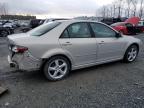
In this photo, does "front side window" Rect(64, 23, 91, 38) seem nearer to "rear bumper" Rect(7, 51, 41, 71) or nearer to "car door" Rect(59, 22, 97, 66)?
"car door" Rect(59, 22, 97, 66)

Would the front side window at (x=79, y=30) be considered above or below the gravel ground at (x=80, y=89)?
above

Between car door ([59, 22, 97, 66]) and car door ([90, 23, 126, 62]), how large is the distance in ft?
0.76

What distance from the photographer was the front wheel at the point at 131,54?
20.2 ft

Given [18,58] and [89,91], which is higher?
[18,58]

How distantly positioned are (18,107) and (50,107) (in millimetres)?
609

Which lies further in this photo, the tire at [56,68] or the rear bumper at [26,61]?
the tire at [56,68]

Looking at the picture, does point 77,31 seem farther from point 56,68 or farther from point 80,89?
point 80,89

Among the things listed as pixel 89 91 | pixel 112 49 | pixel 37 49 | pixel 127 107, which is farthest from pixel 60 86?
pixel 112 49

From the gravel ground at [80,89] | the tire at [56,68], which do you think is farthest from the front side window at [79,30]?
the gravel ground at [80,89]

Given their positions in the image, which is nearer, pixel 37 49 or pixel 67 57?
pixel 37 49

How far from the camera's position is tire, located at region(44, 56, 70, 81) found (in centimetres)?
445

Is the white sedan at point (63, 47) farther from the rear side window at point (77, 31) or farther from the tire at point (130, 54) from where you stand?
the tire at point (130, 54)

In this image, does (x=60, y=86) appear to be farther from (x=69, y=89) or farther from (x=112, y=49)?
(x=112, y=49)

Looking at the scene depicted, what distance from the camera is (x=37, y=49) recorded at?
4180 millimetres
